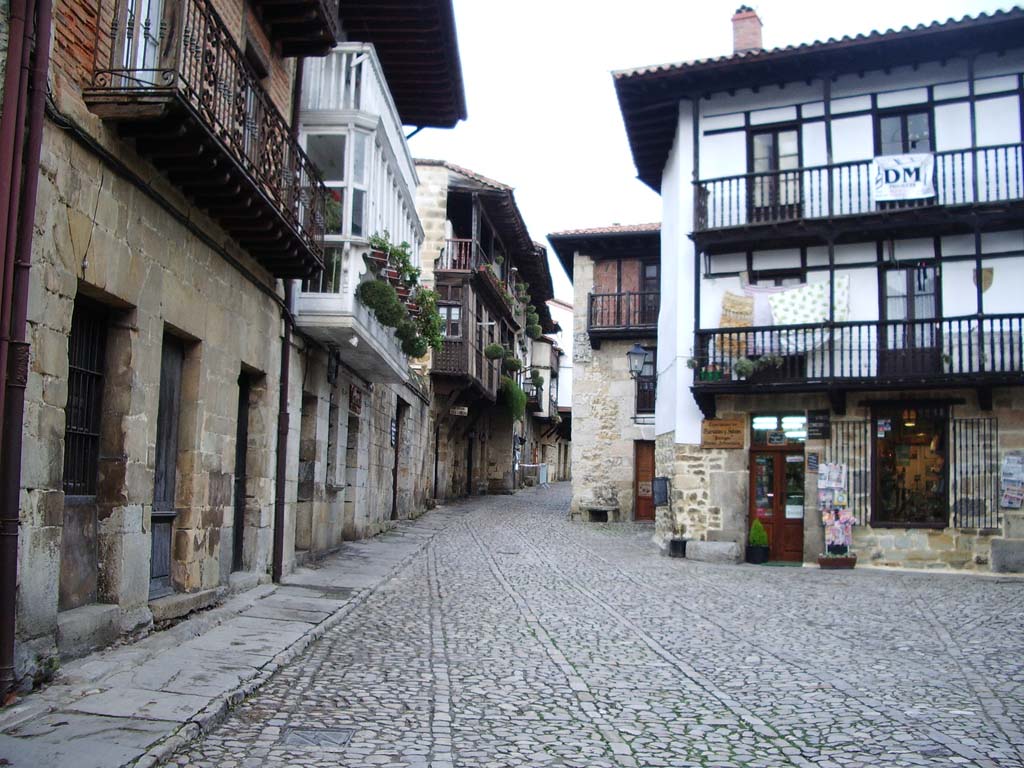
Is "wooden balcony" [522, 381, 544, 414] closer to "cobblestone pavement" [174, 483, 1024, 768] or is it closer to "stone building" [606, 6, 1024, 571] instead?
"stone building" [606, 6, 1024, 571]

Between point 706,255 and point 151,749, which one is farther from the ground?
point 706,255

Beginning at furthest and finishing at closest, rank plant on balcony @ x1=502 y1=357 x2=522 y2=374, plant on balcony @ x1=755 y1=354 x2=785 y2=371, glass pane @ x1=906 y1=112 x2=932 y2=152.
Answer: plant on balcony @ x1=502 y1=357 x2=522 y2=374, glass pane @ x1=906 y1=112 x2=932 y2=152, plant on balcony @ x1=755 y1=354 x2=785 y2=371

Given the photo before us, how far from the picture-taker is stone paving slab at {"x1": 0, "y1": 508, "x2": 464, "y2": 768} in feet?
14.9

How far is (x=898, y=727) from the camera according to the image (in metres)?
5.51

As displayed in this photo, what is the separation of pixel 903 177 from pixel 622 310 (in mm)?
11357

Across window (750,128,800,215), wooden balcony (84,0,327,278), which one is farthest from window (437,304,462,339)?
wooden balcony (84,0,327,278)

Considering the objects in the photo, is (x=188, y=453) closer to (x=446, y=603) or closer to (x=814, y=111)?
(x=446, y=603)

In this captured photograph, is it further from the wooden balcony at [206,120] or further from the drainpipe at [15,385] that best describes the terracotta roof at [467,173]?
the drainpipe at [15,385]

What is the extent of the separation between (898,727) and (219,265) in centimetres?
702

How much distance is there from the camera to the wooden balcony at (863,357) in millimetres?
15258

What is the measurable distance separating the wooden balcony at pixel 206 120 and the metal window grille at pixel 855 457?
988 cm

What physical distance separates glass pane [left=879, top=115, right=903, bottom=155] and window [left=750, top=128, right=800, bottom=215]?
146 centimetres

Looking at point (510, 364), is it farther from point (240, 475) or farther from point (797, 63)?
point (240, 475)

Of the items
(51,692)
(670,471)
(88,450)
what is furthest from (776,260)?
(51,692)
